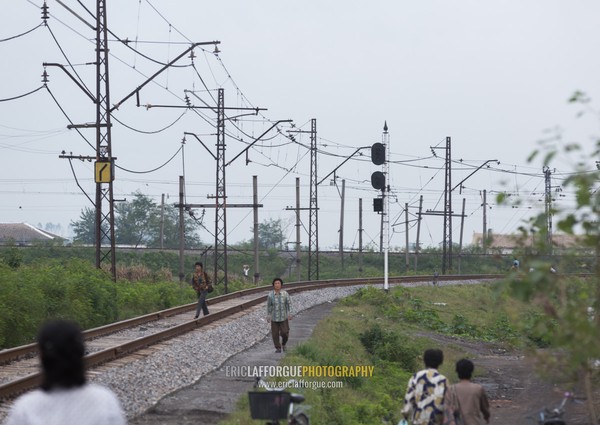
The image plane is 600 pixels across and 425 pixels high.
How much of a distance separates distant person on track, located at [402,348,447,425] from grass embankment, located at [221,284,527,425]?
872mm

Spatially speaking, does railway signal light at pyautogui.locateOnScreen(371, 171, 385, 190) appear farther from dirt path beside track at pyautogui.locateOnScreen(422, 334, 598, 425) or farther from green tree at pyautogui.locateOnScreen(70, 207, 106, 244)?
green tree at pyautogui.locateOnScreen(70, 207, 106, 244)

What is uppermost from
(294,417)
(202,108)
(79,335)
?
(202,108)

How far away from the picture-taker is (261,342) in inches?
913

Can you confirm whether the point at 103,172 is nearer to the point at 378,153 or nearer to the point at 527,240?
the point at 378,153

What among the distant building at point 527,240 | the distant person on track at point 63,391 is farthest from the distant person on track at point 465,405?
the distant person on track at point 63,391

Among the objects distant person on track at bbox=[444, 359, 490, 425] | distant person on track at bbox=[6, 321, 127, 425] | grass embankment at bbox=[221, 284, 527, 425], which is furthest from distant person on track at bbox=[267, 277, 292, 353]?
distant person on track at bbox=[6, 321, 127, 425]

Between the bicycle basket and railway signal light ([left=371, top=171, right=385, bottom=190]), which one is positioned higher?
railway signal light ([left=371, top=171, right=385, bottom=190])

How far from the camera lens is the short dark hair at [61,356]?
15.9 ft

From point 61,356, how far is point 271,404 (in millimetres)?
4161

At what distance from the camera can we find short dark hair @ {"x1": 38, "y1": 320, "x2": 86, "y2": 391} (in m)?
4.84

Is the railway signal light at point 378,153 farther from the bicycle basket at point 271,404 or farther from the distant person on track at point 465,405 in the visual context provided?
the bicycle basket at point 271,404

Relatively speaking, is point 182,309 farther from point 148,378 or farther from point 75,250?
point 75,250

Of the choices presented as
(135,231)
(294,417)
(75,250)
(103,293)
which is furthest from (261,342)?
(135,231)

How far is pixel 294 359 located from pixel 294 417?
892cm
